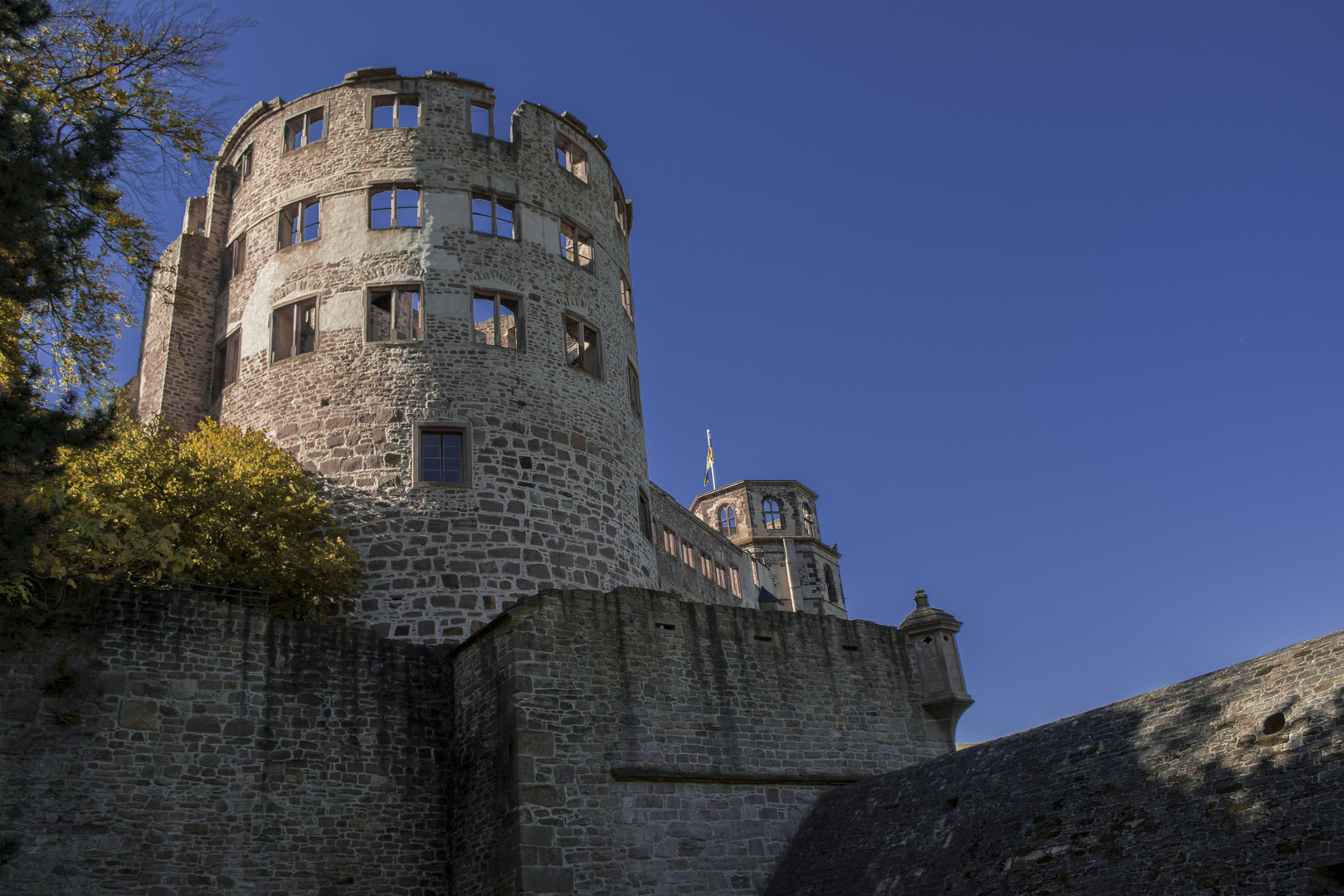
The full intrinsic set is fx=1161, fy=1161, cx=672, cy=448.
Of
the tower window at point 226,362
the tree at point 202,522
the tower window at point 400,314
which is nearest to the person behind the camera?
the tree at point 202,522

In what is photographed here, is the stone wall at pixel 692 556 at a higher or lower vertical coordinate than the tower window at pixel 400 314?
higher

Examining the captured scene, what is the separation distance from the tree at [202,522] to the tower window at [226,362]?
135 inches

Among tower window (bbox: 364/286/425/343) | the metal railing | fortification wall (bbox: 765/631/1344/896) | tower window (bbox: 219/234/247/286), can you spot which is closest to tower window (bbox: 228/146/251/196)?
tower window (bbox: 219/234/247/286)

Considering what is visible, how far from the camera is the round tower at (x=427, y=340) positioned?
782 inches

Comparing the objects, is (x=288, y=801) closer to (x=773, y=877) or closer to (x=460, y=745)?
(x=460, y=745)

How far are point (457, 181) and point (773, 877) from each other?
14197 mm

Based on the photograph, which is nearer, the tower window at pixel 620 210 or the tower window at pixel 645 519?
the tower window at pixel 645 519

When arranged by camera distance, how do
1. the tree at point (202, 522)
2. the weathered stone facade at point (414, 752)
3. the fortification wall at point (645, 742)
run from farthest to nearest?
the tree at point (202, 522) < the fortification wall at point (645, 742) < the weathered stone facade at point (414, 752)

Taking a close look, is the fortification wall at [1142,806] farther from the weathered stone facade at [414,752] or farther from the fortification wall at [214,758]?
the fortification wall at [214,758]

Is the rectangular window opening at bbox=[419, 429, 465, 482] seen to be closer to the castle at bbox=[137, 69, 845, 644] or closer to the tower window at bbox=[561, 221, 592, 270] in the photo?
the castle at bbox=[137, 69, 845, 644]

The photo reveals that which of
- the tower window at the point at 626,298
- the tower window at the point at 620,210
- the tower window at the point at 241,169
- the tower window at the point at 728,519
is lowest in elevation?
the tower window at the point at 626,298

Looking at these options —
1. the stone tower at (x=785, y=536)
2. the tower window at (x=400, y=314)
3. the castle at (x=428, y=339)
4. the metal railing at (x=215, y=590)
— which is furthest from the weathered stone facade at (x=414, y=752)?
the stone tower at (x=785, y=536)

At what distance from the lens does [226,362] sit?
74.9 ft

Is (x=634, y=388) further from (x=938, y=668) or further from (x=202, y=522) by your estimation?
(x=202, y=522)
